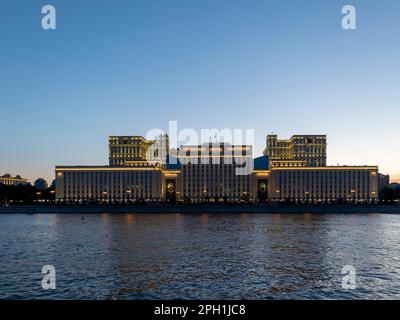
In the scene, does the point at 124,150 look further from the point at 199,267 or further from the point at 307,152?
the point at 199,267

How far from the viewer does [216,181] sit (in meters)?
161

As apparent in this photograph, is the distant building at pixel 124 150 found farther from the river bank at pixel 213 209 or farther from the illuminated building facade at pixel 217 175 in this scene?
the river bank at pixel 213 209

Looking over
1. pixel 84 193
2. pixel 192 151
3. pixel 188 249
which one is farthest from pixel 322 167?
pixel 188 249

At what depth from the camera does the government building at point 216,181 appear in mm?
154625

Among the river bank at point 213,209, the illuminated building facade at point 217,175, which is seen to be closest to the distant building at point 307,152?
the illuminated building facade at point 217,175

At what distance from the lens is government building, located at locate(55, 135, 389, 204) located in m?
155

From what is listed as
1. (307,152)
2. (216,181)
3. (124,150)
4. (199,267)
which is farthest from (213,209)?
(124,150)

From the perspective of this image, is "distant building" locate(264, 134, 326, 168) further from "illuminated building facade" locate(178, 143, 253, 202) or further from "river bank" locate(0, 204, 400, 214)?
"river bank" locate(0, 204, 400, 214)

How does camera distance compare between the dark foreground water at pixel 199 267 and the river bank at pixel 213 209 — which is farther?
the river bank at pixel 213 209

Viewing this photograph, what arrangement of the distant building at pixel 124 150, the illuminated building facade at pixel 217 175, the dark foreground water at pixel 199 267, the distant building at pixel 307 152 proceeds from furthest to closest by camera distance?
the distant building at pixel 124 150
the distant building at pixel 307 152
the illuminated building facade at pixel 217 175
the dark foreground water at pixel 199 267

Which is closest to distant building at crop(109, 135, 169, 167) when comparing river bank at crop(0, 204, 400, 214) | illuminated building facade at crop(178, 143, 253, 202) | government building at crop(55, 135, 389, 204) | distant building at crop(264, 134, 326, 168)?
government building at crop(55, 135, 389, 204)
